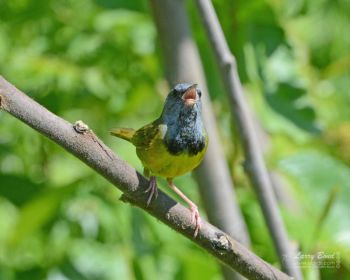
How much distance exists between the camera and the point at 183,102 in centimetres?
261

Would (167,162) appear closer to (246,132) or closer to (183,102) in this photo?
(183,102)

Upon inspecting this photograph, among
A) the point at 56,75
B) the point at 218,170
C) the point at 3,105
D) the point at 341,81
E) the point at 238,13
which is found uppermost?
the point at 341,81

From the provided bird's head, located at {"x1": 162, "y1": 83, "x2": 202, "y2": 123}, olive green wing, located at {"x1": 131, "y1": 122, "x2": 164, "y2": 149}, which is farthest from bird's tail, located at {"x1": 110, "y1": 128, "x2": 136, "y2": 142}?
bird's head, located at {"x1": 162, "y1": 83, "x2": 202, "y2": 123}

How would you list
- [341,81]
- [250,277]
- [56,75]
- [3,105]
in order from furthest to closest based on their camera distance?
1. [341,81]
2. [56,75]
3. [250,277]
4. [3,105]

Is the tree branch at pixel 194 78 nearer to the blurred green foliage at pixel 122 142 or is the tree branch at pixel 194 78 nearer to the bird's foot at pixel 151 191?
the blurred green foliage at pixel 122 142

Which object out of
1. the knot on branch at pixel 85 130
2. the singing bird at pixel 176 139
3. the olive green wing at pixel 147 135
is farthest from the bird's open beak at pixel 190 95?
the knot on branch at pixel 85 130

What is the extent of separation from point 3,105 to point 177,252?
1.91 meters

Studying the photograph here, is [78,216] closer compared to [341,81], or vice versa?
[78,216]

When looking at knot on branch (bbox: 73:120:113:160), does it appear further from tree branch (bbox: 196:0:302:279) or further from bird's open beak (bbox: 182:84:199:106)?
tree branch (bbox: 196:0:302:279)

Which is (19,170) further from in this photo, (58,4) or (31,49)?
(58,4)

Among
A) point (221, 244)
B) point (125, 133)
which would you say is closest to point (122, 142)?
point (125, 133)

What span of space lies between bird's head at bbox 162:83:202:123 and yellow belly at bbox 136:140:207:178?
0.41 ft

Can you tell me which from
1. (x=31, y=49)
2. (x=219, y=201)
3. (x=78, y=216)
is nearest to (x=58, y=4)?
(x=31, y=49)

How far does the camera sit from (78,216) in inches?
157
